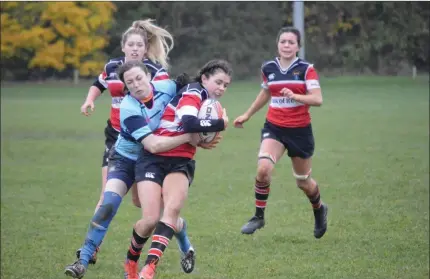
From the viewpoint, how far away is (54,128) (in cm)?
2366

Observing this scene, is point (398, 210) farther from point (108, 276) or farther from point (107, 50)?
point (107, 50)

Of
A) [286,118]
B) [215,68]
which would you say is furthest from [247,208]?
[215,68]

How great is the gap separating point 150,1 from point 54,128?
1110 inches

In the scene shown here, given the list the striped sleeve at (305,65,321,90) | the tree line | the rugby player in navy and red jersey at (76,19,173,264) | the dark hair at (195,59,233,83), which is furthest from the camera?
the tree line

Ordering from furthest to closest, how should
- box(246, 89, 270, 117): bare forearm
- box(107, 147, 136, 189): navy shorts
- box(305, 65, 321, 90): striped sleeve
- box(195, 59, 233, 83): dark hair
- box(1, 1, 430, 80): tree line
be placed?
box(1, 1, 430, 80): tree line → box(246, 89, 270, 117): bare forearm → box(305, 65, 321, 90): striped sleeve → box(107, 147, 136, 189): navy shorts → box(195, 59, 233, 83): dark hair

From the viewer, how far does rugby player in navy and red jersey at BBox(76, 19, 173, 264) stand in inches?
305

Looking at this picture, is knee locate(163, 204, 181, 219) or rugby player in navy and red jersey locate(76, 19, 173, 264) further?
rugby player in navy and red jersey locate(76, 19, 173, 264)

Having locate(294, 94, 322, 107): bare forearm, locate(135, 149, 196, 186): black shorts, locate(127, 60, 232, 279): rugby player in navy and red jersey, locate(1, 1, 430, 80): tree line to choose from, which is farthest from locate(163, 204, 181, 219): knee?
locate(1, 1, 430, 80): tree line

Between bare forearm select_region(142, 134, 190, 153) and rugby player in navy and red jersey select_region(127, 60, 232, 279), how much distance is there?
2.0 inches

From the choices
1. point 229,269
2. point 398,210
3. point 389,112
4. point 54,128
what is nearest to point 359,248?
point 229,269

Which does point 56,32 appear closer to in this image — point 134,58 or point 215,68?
point 134,58

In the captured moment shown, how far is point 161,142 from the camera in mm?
6699

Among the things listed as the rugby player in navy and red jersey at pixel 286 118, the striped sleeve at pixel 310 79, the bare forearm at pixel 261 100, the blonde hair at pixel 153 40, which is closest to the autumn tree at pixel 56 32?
the bare forearm at pixel 261 100

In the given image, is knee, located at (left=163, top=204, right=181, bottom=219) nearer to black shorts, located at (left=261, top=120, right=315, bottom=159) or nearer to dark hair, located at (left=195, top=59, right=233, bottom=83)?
dark hair, located at (left=195, top=59, right=233, bottom=83)
